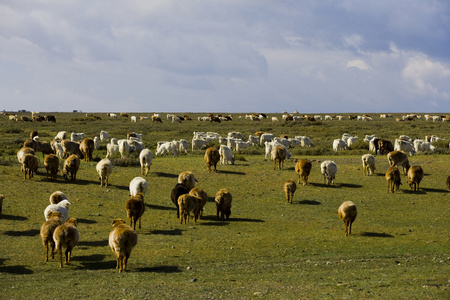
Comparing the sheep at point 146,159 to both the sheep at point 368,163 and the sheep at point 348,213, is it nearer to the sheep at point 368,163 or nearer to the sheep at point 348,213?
the sheep at point 368,163

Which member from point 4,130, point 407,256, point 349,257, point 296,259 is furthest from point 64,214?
point 4,130

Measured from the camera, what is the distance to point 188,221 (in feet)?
63.9

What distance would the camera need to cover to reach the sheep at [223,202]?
1995 centimetres

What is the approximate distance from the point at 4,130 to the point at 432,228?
176 ft

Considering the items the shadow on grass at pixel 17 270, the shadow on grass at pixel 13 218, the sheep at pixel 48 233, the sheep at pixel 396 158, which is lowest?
the shadow on grass at pixel 17 270

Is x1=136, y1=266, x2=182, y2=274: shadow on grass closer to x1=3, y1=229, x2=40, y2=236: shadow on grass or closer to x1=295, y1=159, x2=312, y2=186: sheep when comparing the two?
x1=3, y1=229, x2=40, y2=236: shadow on grass

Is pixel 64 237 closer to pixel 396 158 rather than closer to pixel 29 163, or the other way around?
pixel 29 163

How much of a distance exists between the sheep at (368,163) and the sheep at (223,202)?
38.5ft

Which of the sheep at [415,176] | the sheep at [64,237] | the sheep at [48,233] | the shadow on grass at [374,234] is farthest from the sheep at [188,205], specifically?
the sheep at [415,176]

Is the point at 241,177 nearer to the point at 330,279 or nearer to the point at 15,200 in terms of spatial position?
the point at 15,200

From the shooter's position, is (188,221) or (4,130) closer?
(188,221)

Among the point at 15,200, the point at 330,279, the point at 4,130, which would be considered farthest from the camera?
the point at 4,130

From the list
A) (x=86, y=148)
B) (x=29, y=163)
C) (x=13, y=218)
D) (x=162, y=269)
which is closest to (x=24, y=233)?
(x=13, y=218)

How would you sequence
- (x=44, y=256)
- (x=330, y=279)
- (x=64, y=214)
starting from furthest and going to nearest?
(x=64, y=214), (x=44, y=256), (x=330, y=279)
